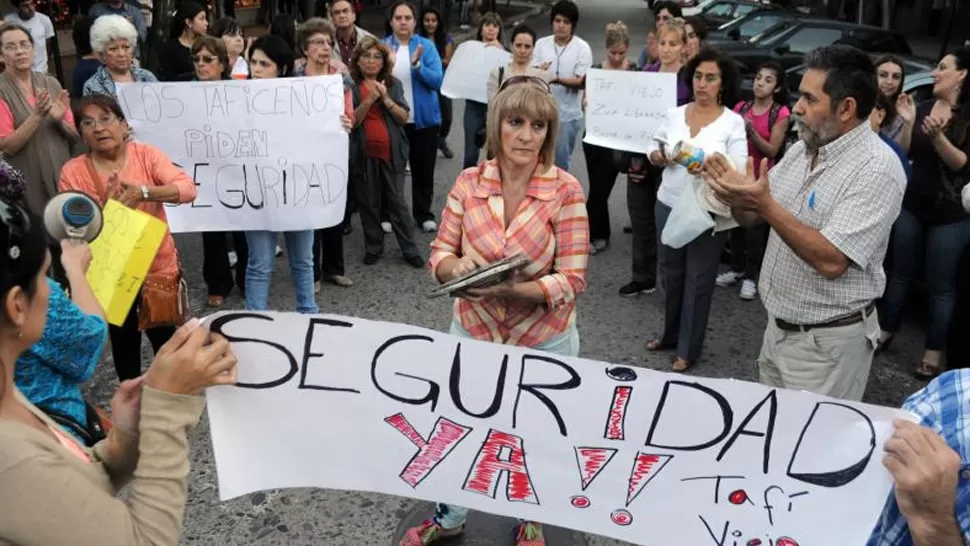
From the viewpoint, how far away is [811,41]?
11.8 meters

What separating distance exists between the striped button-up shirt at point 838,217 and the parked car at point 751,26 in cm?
1117

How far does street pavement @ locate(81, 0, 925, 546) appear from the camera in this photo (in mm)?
3133

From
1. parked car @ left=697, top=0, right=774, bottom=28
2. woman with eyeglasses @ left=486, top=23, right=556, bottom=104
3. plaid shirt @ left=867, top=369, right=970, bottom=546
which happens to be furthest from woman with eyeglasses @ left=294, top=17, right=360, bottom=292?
parked car @ left=697, top=0, right=774, bottom=28

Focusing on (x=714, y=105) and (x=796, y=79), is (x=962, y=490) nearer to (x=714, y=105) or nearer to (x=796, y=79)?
(x=714, y=105)

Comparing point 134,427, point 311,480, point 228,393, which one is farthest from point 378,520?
point 134,427

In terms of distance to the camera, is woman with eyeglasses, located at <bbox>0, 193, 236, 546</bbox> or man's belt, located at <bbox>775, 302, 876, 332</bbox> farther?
man's belt, located at <bbox>775, 302, 876, 332</bbox>

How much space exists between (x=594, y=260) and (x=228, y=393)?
4.42 m

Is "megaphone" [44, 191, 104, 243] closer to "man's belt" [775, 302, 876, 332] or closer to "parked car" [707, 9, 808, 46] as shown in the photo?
"man's belt" [775, 302, 876, 332]

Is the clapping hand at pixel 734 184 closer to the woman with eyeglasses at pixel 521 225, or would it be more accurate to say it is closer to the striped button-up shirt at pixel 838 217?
the striped button-up shirt at pixel 838 217

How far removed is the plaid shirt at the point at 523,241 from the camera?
2.67 metres

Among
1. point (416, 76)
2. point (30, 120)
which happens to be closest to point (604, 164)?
point (416, 76)

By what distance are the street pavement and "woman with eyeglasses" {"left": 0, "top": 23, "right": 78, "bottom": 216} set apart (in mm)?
Result: 1216

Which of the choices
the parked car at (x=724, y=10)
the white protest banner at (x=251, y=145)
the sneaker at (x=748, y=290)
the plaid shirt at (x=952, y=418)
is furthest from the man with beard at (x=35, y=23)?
the parked car at (x=724, y=10)

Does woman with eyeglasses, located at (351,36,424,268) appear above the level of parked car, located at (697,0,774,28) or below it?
below
